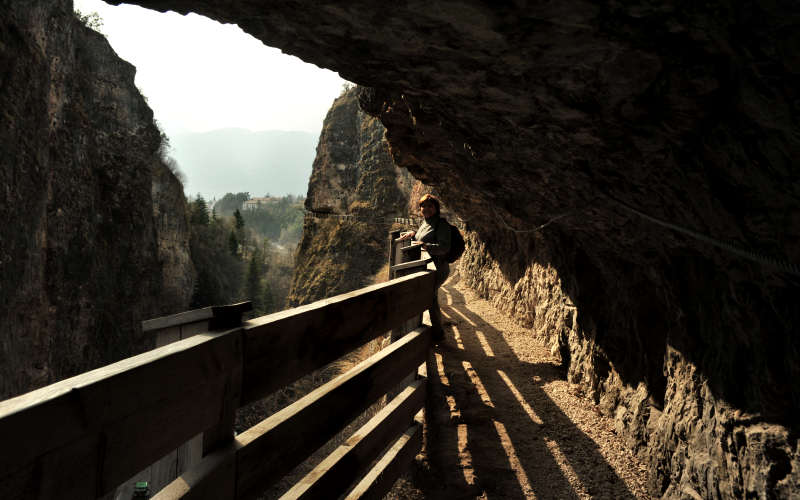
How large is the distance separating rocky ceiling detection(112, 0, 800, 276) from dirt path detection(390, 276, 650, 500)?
1823 mm

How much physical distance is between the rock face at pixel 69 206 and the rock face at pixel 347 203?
55.0ft

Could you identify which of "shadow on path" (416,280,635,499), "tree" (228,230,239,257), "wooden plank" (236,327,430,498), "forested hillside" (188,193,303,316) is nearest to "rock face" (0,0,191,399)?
"forested hillside" (188,193,303,316)

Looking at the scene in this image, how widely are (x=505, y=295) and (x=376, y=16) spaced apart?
7.79 meters

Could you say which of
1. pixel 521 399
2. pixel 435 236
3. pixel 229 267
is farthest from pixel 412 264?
pixel 229 267

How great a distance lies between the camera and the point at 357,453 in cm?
247

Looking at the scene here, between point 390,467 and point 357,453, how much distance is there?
616 mm

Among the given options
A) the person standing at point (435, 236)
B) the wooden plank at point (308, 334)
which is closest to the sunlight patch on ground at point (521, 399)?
the person standing at point (435, 236)

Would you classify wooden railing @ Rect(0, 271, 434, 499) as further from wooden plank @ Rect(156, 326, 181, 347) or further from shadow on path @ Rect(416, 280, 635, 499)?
shadow on path @ Rect(416, 280, 635, 499)

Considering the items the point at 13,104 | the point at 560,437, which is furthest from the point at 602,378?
the point at 13,104

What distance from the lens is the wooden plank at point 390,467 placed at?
2.66 m

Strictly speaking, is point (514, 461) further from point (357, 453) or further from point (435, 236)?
point (435, 236)

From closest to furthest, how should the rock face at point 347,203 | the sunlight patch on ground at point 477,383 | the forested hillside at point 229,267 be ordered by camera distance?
1. the sunlight patch on ground at point 477,383
2. the rock face at point 347,203
3. the forested hillside at point 229,267

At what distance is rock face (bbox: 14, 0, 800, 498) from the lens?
6.28ft

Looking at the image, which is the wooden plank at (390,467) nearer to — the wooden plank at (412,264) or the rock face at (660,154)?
the wooden plank at (412,264)
